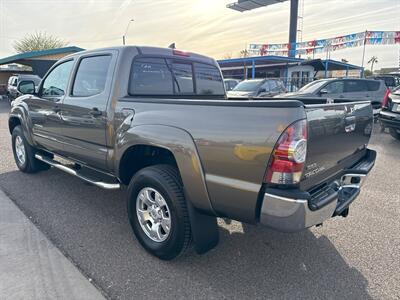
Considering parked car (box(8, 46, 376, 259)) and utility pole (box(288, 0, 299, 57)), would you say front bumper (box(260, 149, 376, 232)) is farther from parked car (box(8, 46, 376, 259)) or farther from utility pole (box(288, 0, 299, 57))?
utility pole (box(288, 0, 299, 57))

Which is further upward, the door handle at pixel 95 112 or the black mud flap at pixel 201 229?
the door handle at pixel 95 112

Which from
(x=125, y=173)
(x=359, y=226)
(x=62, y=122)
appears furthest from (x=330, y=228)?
(x=62, y=122)

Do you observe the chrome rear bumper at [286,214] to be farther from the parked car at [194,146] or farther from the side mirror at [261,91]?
the side mirror at [261,91]

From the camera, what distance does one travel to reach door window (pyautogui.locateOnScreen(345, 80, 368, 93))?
11.0 meters

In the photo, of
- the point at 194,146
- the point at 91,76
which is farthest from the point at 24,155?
the point at 194,146

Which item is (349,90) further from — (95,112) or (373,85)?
(95,112)

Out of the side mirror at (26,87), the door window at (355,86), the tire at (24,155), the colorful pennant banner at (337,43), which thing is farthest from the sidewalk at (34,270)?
the colorful pennant banner at (337,43)

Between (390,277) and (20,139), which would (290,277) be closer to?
(390,277)

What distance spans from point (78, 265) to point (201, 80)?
2595 mm

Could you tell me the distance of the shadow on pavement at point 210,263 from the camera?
8.01 ft

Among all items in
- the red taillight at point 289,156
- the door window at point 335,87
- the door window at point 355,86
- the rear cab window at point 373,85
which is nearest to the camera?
the red taillight at point 289,156

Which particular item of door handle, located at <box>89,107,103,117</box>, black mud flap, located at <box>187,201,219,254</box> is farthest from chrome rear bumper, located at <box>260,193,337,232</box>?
door handle, located at <box>89,107,103,117</box>

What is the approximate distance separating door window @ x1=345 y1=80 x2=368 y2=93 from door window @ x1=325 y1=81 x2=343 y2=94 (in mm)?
310

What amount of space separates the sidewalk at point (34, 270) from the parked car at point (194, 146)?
701 millimetres
